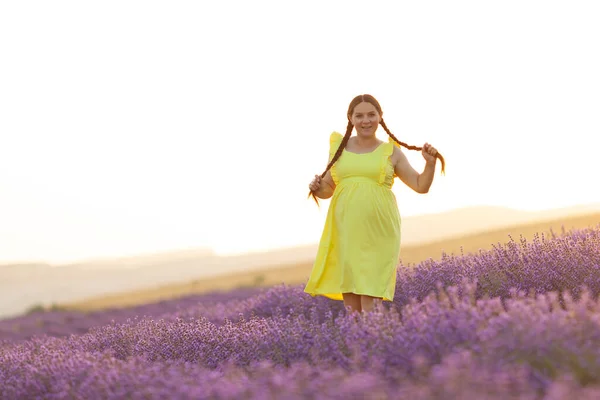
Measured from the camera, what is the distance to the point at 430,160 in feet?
16.9

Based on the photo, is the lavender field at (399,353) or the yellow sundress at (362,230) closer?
the lavender field at (399,353)

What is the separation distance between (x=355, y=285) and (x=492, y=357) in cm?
221

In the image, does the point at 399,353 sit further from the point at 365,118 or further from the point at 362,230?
the point at 365,118

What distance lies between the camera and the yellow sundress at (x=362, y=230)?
518cm

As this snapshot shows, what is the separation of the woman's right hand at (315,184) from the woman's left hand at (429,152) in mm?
789

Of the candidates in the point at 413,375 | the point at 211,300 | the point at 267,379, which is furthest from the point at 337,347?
the point at 211,300

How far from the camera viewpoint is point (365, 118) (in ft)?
17.7

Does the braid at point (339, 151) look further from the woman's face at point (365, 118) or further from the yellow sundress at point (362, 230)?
the woman's face at point (365, 118)

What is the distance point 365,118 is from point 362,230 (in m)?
0.80

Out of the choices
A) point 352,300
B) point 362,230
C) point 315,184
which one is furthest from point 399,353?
point 315,184

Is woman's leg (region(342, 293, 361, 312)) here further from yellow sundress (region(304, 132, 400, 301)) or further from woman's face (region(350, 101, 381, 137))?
woman's face (region(350, 101, 381, 137))

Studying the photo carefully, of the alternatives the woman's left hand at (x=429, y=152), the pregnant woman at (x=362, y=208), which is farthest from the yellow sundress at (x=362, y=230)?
the woman's left hand at (x=429, y=152)

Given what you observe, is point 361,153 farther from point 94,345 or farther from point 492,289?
point 94,345

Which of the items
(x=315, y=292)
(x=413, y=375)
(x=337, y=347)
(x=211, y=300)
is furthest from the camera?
(x=211, y=300)
